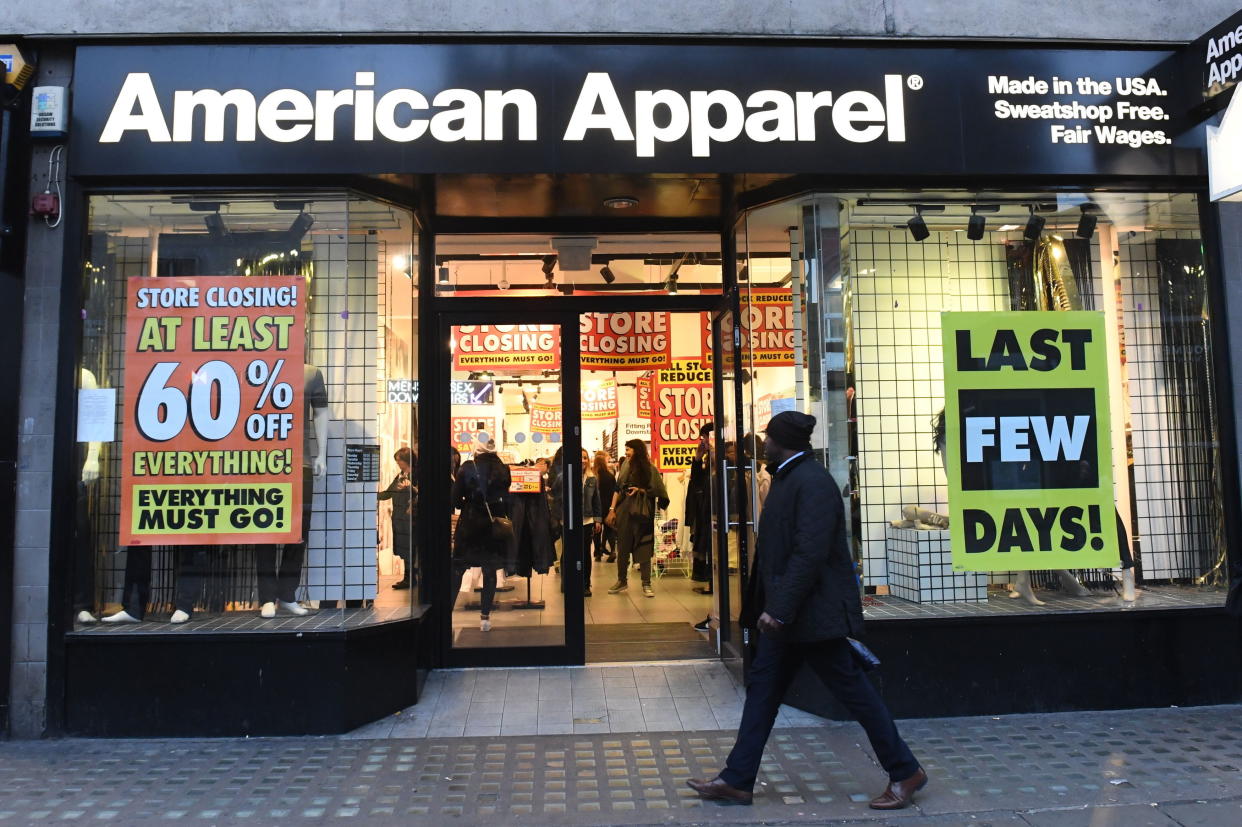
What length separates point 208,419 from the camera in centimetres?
535

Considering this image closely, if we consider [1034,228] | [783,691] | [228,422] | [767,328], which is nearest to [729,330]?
[767,328]

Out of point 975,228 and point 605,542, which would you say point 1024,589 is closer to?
point 975,228

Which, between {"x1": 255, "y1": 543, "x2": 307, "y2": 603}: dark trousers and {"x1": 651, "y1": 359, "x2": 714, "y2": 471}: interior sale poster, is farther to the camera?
{"x1": 651, "y1": 359, "x2": 714, "y2": 471}: interior sale poster

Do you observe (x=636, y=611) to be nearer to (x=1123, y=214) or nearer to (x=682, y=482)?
(x=682, y=482)

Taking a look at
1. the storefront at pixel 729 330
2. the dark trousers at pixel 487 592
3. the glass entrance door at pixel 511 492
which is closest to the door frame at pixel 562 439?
the glass entrance door at pixel 511 492

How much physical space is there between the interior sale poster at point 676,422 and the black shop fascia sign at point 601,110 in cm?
529

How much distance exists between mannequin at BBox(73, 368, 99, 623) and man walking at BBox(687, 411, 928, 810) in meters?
3.96

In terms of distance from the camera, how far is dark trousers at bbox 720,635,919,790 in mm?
3926

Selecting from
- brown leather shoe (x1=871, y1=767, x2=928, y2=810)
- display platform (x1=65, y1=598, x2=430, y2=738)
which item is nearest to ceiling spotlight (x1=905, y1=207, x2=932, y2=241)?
brown leather shoe (x1=871, y1=767, x2=928, y2=810)

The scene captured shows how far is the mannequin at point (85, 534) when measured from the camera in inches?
206

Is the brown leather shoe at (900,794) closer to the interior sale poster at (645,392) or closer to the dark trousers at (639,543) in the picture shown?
the dark trousers at (639,543)

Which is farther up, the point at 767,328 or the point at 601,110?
the point at 601,110

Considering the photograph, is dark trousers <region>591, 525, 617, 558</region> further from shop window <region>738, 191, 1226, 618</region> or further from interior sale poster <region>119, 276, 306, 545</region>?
interior sale poster <region>119, 276, 306, 545</region>

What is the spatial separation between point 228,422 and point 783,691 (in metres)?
3.77
